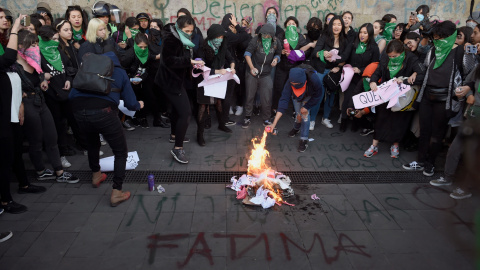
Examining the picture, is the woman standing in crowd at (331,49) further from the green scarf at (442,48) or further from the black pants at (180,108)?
the black pants at (180,108)

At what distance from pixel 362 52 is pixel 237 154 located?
10.1 ft

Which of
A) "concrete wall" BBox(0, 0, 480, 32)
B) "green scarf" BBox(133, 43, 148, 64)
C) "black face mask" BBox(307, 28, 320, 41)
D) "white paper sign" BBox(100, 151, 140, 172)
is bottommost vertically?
"white paper sign" BBox(100, 151, 140, 172)

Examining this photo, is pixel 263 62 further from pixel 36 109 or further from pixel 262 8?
pixel 36 109

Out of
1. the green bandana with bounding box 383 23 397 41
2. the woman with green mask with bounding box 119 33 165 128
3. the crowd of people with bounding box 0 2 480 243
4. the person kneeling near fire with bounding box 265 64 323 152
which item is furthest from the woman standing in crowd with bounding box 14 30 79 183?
the green bandana with bounding box 383 23 397 41

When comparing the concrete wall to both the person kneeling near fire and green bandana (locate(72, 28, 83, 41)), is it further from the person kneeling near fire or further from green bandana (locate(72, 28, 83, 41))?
the person kneeling near fire

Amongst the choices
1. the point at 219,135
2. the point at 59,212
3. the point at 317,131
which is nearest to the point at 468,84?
the point at 317,131

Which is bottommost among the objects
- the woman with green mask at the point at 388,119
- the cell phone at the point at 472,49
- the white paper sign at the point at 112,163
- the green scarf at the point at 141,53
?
the white paper sign at the point at 112,163

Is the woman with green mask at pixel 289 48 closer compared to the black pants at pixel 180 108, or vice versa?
the black pants at pixel 180 108

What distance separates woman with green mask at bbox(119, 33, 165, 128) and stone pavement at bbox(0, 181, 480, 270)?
2.45 metres

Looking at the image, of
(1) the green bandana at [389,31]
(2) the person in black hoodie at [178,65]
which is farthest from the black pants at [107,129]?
(1) the green bandana at [389,31]

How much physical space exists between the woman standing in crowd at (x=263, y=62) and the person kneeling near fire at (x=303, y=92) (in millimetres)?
860

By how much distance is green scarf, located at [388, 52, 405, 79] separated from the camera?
5.36 metres

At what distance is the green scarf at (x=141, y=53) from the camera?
6.13 metres

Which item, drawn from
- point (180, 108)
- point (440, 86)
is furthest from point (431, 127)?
point (180, 108)
